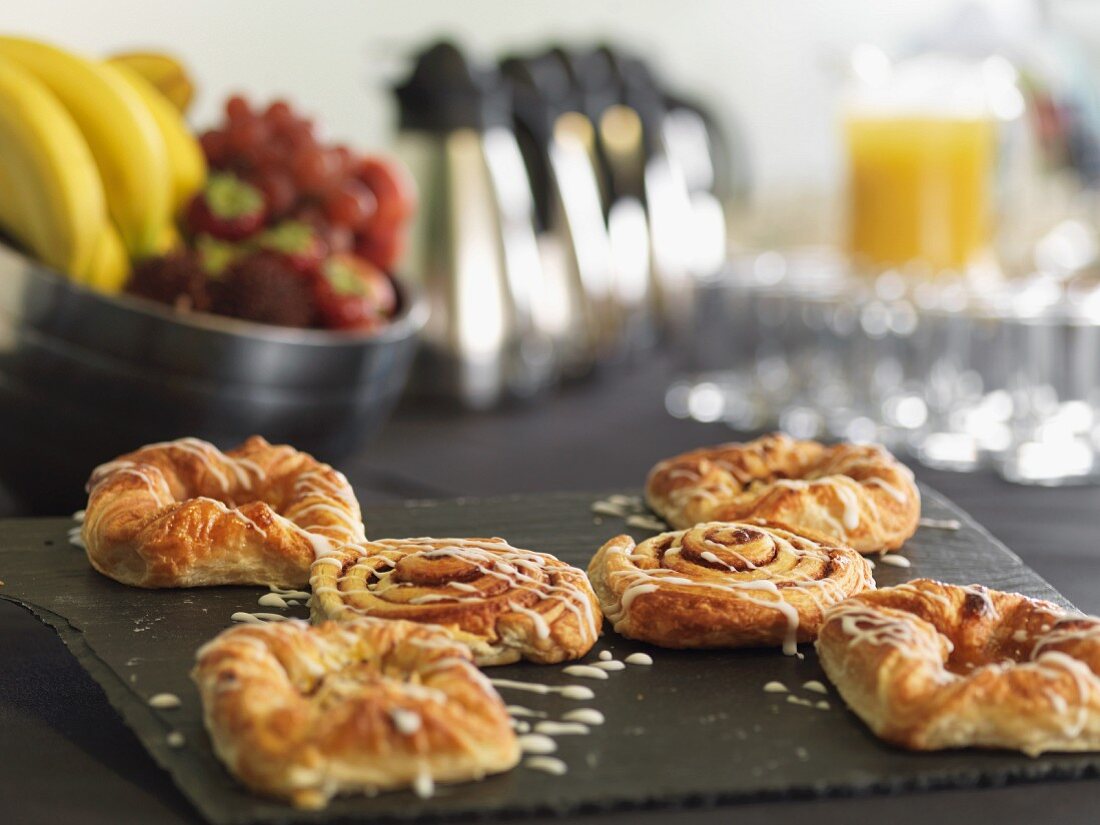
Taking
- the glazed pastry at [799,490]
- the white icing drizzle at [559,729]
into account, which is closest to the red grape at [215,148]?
the glazed pastry at [799,490]

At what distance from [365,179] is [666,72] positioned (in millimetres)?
2246

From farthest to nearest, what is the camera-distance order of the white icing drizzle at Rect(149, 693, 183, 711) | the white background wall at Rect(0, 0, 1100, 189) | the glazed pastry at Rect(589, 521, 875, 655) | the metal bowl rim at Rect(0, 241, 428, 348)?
the white background wall at Rect(0, 0, 1100, 189) < the metal bowl rim at Rect(0, 241, 428, 348) < the glazed pastry at Rect(589, 521, 875, 655) < the white icing drizzle at Rect(149, 693, 183, 711)

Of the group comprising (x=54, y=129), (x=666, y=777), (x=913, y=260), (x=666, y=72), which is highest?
(x=666, y=72)

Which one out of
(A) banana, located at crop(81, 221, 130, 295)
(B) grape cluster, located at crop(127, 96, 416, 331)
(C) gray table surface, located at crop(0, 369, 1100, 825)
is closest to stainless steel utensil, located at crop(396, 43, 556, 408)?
(C) gray table surface, located at crop(0, 369, 1100, 825)

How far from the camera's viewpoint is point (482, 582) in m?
0.94

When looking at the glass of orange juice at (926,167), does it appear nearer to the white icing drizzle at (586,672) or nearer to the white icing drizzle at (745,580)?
the white icing drizzle at (745,580)

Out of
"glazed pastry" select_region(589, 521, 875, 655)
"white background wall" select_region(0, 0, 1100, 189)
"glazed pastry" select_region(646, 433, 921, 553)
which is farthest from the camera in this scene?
"white background wall" select_region(0, 0, 1100, 189)

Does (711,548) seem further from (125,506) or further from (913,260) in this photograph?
(913,260)

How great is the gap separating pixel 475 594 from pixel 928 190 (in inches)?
62.0

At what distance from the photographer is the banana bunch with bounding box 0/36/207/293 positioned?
1.41 meters

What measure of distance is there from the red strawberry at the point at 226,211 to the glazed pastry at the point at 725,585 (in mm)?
688

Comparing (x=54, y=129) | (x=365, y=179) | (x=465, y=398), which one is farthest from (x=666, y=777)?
(x=465, y=398)

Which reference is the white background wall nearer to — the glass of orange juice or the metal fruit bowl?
the glass of orange juice

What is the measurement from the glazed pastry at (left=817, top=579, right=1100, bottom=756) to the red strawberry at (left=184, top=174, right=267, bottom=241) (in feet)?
2.87
